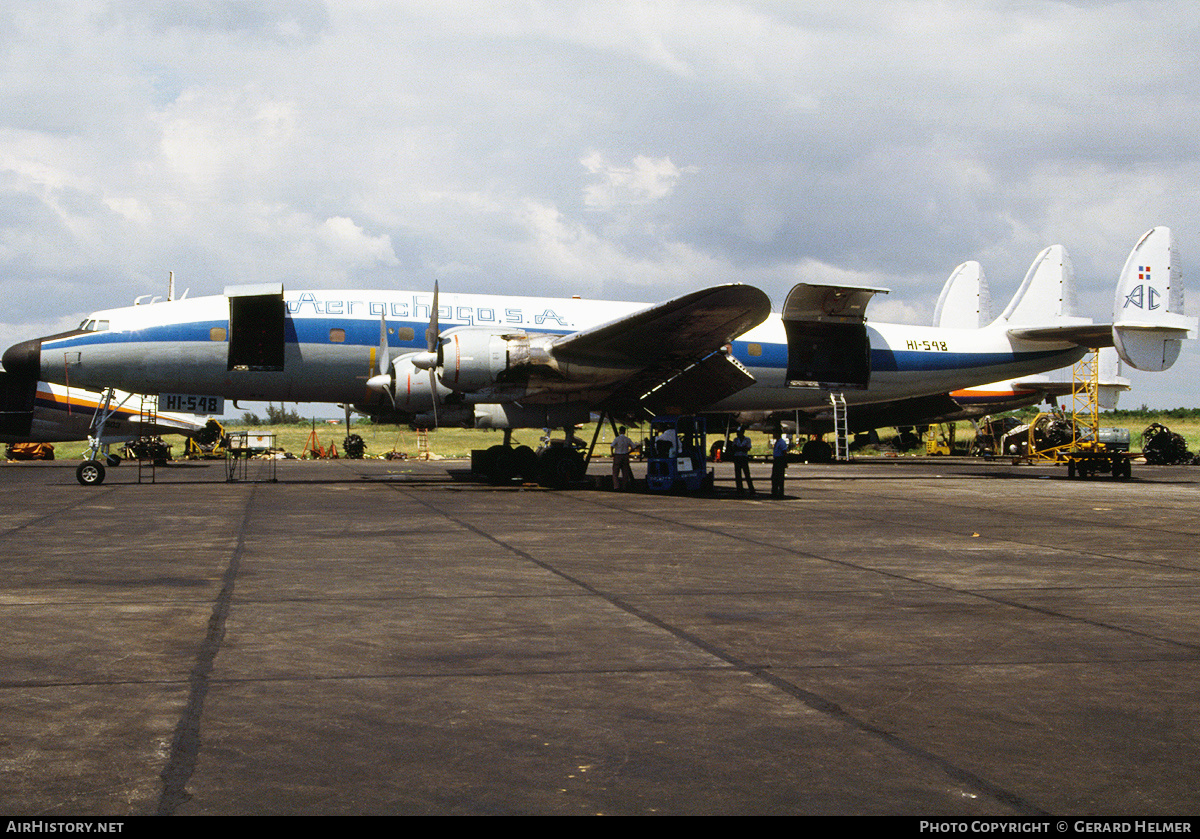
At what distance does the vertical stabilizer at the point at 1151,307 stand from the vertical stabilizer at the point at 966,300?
8.57 m

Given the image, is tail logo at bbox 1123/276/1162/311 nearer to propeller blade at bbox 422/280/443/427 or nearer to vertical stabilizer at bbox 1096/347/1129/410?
vertical stabilizer at bbox 1096/347/1129/410

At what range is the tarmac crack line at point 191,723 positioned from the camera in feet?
13.3

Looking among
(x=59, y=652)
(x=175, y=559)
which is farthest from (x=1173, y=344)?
(x=59, y=652)

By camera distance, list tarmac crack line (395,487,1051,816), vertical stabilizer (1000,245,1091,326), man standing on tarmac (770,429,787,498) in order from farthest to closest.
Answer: vertical stabilizer (1000,245,1091,326)
man standing on tarmac (770,429,787,498)
tarmac crack line (395,487,1051,816)

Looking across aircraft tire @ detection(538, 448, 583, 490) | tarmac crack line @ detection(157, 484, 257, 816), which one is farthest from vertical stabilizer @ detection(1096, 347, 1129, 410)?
tarmac crack line @ detection(157, 484, 257, 816)

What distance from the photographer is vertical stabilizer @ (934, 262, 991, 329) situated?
39.4 meters

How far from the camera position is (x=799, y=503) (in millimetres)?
20719

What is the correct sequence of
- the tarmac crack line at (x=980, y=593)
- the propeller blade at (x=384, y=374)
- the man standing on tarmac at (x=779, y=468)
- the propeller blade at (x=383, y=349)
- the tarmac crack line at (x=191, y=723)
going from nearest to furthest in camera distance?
the tarmac crack line at (x=191, y=723) → the tarmac crack line at (x=980, y=593) → the man standing on tarmac at (x=779, y=468) → the propeller blade at (x=384, y=374) → the propeller blade at (x=383, y=349)

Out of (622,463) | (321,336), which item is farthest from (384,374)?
(622,463)

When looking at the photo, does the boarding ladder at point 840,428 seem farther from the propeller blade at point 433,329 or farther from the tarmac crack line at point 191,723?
the tarmac crack line at point 191,723

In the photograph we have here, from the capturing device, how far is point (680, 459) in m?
24.2

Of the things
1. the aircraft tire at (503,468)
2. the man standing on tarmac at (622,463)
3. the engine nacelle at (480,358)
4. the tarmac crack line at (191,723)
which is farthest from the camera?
the aircraft tire at (503,468)

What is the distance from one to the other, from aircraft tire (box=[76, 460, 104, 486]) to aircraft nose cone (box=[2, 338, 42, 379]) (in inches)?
102

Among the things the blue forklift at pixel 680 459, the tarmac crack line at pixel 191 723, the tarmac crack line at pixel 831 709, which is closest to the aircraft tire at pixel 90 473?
the blue forklift at pixel 680 459
